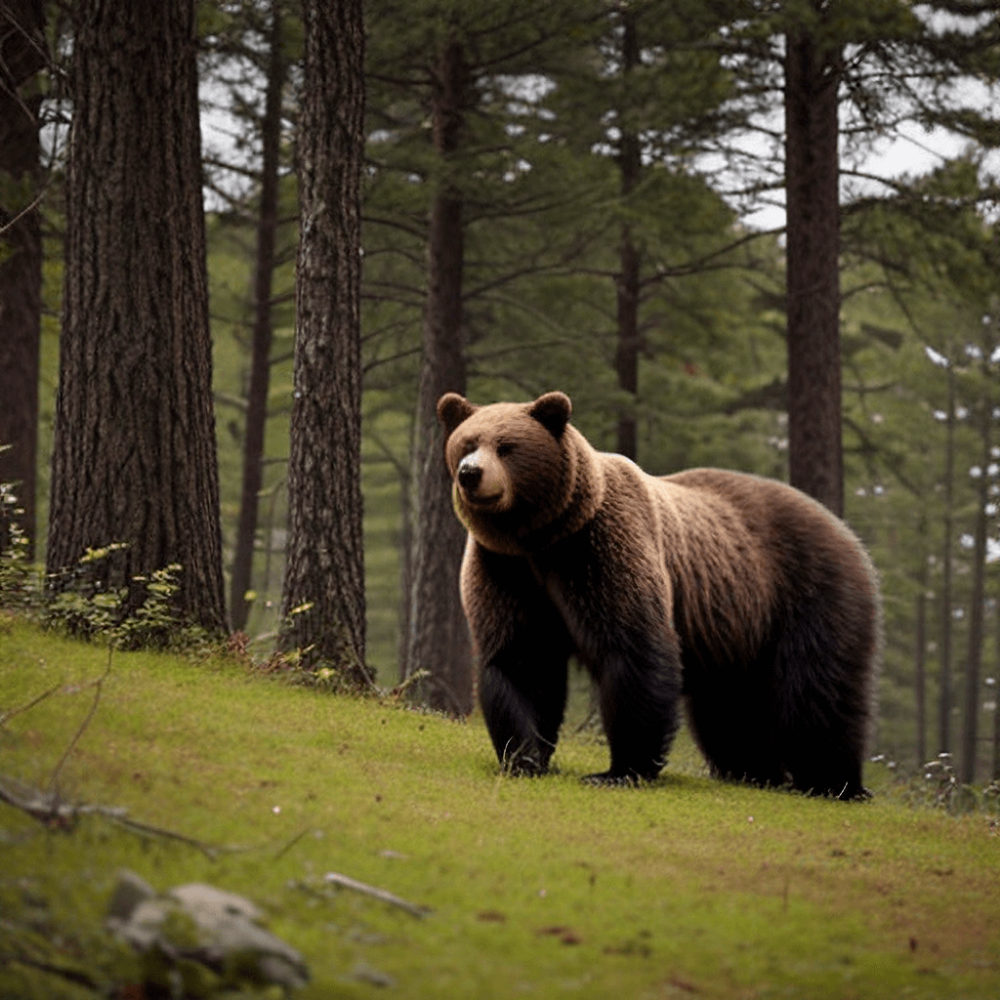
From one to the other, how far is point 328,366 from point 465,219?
7.48 meters

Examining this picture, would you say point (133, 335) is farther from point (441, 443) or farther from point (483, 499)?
point (441, 443)

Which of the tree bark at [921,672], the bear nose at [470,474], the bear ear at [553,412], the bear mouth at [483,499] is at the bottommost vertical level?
the tree bark at [921,672]

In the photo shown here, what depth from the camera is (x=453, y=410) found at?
24.9 feet

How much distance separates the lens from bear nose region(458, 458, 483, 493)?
6.83 meters

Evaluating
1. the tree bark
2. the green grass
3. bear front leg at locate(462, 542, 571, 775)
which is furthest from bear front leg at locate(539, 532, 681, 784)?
the tree bark

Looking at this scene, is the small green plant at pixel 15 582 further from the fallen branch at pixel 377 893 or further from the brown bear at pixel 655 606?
the fallen branch at pixel 377 893

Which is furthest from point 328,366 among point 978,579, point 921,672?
point 921,672

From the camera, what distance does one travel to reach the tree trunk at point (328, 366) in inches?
377

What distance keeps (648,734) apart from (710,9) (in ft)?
28.6

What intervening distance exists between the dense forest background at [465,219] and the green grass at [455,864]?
242 centimetres

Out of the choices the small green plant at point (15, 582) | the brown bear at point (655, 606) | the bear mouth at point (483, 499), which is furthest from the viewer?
the small green plant at point (15, 582)

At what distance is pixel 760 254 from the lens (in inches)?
909

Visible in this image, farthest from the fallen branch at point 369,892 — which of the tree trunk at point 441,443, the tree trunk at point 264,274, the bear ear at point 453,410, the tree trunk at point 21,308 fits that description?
the tree trunk at point 264,274

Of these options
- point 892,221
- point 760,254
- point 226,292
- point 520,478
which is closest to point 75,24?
point 520,478
